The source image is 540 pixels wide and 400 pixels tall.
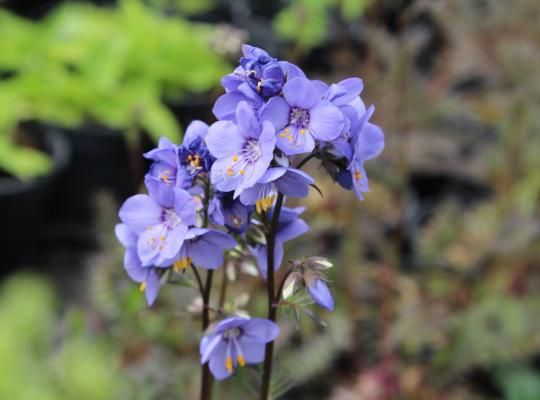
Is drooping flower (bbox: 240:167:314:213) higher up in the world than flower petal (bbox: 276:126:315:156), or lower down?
lower down

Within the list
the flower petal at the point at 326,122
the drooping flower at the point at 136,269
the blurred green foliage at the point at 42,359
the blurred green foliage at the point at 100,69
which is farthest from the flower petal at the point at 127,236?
the blurred green foliage at the point at 100,69

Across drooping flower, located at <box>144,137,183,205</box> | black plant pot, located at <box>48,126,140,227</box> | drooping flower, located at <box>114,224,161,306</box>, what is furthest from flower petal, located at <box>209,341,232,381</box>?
black plant pot, located at <box>48,126,140,227</box>

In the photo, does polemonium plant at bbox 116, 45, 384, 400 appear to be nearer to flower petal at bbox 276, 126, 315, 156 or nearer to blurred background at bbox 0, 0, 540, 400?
flower petal at bbox 276, 126, 315, 156

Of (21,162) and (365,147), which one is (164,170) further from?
(21,162)

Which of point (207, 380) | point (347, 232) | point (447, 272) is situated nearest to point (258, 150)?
point (207, 380)

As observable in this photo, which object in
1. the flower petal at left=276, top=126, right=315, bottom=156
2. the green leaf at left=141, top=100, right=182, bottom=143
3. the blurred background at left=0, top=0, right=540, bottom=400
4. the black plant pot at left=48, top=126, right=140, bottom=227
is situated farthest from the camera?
the black plant pot at left=48, top=126, right=140, bottom=227

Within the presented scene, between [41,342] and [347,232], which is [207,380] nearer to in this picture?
[41,342]
